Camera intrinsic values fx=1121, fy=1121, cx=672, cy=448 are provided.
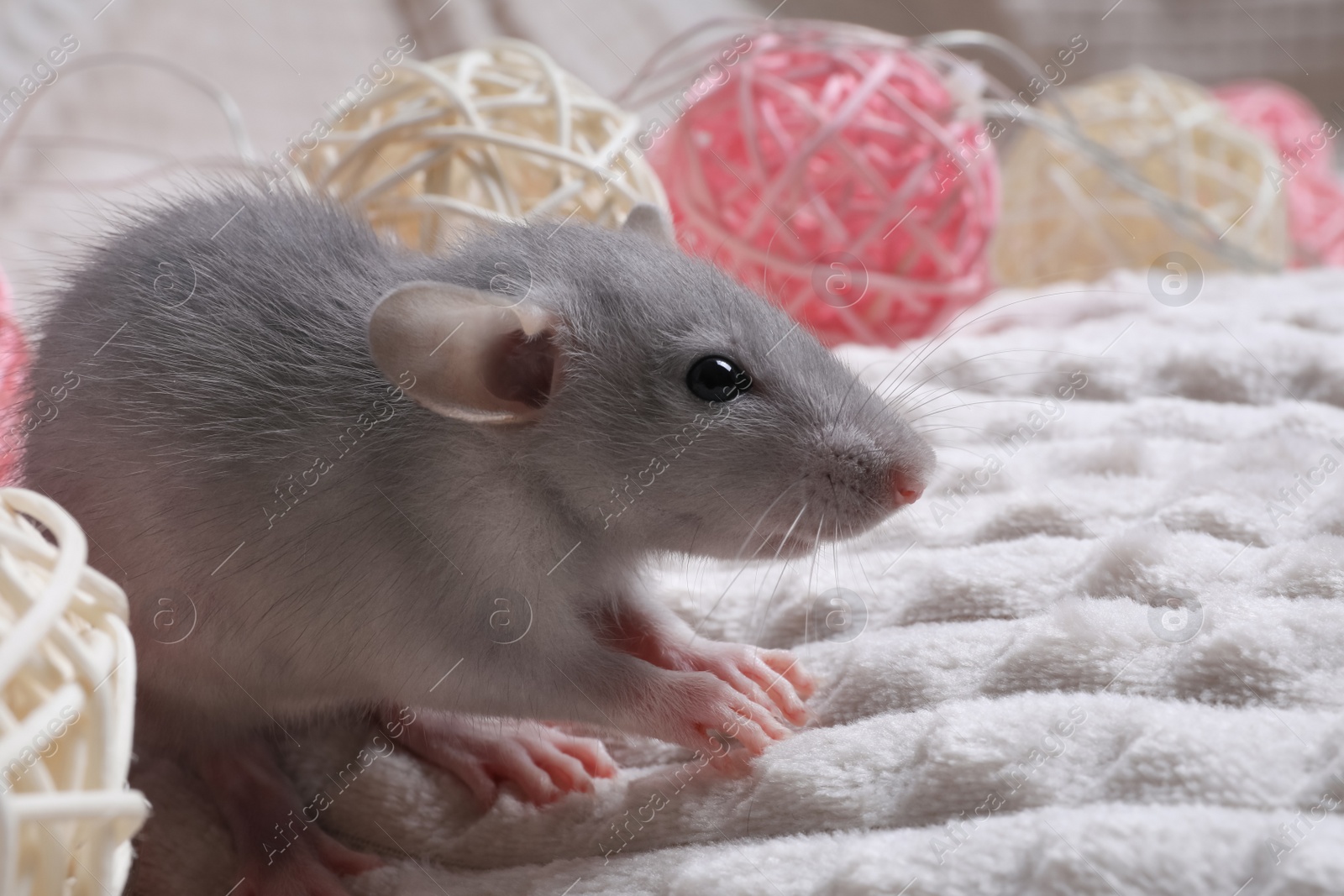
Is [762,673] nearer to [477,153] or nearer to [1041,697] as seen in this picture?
[1041,697]

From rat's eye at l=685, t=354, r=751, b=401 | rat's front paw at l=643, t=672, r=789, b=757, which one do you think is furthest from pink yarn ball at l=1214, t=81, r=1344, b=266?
rat's front paw at l=643, t=672, r=789, b=757

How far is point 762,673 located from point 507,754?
1.22 feet

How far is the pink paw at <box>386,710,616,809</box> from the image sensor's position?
1.52m

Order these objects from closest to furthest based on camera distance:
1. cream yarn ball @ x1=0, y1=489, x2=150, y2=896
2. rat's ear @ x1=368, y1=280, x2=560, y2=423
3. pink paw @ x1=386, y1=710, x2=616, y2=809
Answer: cream yarn ball @ x1=0, y1=489, x2=150, y2=896 < rat's ear @ x1=368, y1=280, x2=560, y2=423 < pink paw @ x1=386, y1=710, x2=616, y2=809

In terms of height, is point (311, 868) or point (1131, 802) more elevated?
point (1131, 802)

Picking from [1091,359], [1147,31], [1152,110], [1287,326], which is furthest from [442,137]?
[1147,31]

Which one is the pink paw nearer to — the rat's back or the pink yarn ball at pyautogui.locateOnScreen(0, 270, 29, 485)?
the rat's back

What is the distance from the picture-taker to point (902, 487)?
1.43 m

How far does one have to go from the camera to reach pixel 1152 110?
10.1 ft

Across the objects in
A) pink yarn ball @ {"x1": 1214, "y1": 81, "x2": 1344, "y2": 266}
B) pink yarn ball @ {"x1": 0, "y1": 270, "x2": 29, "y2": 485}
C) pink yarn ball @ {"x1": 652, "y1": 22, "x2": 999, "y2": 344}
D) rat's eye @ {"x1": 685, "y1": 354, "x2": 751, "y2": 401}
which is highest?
pink yarn ball @ {"x1": 1214, "y1": 81, "x2": 1344, "y2": 266}

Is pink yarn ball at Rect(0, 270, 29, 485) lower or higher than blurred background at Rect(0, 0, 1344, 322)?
lower

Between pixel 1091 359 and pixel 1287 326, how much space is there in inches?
15.4

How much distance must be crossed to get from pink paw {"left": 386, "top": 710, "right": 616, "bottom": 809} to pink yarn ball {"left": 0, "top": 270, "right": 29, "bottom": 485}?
71cm

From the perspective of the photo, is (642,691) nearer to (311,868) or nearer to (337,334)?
(311,868)
